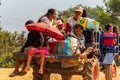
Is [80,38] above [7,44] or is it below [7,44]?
above

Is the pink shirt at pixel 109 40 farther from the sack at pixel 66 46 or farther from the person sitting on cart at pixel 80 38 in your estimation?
the sack at pixel 66 46

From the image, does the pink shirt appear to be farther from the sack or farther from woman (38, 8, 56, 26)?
the sack

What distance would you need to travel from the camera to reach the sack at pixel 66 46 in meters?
9.45

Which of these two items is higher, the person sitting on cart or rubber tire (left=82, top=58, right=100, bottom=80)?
the person sitting on cart

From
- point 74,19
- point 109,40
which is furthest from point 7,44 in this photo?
point 74,19

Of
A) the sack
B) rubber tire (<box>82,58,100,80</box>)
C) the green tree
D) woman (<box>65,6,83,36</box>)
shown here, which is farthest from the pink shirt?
the green tree

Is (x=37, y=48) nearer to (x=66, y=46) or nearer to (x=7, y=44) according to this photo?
(x=66, y=46)

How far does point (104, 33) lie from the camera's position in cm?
1195

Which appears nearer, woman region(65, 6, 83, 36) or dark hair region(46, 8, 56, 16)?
dark hair region(46, 8, 56, 16)

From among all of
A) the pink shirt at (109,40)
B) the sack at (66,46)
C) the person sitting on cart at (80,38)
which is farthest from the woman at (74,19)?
the pink shirt at (109,40)

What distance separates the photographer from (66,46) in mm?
9445

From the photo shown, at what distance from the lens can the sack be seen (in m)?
9.45

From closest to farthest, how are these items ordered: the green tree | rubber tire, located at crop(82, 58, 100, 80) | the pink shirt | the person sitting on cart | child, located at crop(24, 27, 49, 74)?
child, located at crop(24, 27, 49, 74) < rubber tire, located at crop(82, 58, 100, 80) < the person sitting on cart < the pink shirt < the green tree

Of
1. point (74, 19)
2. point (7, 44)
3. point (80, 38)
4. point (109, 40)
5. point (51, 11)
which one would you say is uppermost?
point (51, 11)
